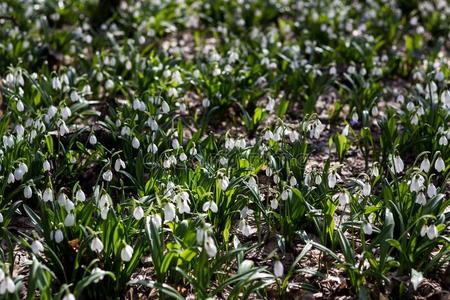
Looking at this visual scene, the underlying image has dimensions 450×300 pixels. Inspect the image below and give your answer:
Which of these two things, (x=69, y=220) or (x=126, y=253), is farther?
(x=69, y=220)

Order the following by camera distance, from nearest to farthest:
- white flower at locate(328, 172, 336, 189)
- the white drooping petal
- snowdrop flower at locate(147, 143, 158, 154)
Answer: the white drooping petal
white flower at locate(328, 172, 336, 189)
snowdrop flower at locate(147, 143, 158, 154)

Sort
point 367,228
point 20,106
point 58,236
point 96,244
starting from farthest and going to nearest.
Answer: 1. point 20,106
2. point 367,228
3. point 58,236
4. point 96,244

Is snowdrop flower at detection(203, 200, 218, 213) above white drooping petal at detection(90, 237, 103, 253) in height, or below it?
below

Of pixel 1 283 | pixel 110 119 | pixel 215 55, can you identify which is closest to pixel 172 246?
pixel 1 283

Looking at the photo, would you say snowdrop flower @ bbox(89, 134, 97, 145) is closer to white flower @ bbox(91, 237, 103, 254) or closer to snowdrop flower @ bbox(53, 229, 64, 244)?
snowdrop flower @ bbox(53, 229, 64, 244)

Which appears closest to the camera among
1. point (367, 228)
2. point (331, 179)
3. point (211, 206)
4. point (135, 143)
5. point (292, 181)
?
point (367, 228)

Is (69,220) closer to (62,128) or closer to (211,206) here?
(211,206)

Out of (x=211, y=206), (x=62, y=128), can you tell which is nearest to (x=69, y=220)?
(x=211, y=206)

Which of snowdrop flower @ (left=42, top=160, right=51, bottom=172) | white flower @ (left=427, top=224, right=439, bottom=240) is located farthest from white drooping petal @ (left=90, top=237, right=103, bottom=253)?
white flower @ (left=427, top=224, right=439, bottom=240)

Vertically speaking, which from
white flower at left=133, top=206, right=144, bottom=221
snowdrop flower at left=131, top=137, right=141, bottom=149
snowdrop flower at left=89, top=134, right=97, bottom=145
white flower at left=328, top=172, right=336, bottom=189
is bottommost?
snowdrop flower at left=131, top=137, right=141, bottom=149

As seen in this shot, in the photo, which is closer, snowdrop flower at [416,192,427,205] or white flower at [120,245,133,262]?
white flower at [120,245,133,262]

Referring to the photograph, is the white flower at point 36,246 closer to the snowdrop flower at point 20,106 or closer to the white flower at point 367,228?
the white flower at point 367,228

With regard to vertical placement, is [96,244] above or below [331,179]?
above

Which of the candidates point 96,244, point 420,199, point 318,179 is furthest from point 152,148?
point 420,199
